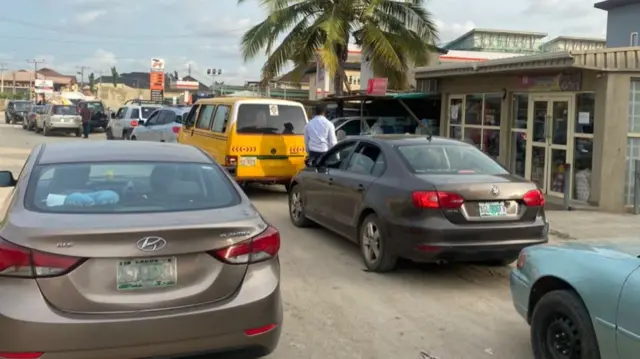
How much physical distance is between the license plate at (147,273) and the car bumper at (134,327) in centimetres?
15

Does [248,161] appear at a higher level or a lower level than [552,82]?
lower

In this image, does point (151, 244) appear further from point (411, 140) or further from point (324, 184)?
point (324, 184)

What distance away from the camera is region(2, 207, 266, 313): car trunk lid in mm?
3189

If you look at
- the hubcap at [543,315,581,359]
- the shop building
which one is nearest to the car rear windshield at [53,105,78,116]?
the shop building

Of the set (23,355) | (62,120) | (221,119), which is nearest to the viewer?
(23,355)

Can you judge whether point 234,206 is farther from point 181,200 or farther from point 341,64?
point 341,64

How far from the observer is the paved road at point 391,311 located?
462 cm

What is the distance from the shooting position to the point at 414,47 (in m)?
21.8

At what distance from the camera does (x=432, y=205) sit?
598 centimetres

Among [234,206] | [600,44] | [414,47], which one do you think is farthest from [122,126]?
[600,44]

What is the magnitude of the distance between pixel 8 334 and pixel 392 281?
404cm

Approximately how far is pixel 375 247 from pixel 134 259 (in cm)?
377

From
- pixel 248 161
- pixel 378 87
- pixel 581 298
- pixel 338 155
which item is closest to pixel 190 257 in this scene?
pixel 581 298

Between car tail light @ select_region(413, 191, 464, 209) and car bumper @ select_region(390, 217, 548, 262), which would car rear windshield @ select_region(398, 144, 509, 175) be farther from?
car bumper @ select_region(390, 217, 548, 262)
